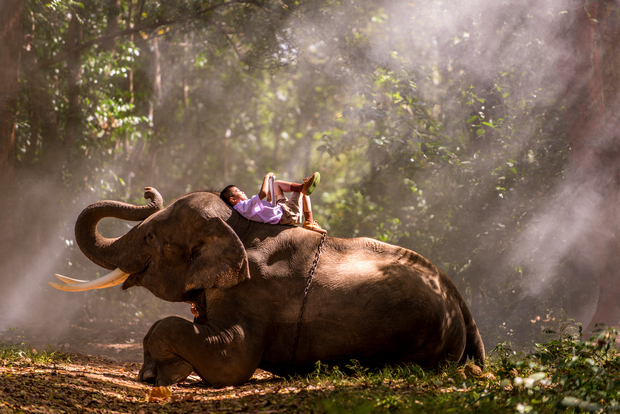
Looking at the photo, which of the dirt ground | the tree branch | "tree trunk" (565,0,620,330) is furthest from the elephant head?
"tree trunk" (565,0,620,330)

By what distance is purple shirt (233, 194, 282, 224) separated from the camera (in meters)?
5.35

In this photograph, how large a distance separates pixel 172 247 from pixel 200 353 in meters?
1.25

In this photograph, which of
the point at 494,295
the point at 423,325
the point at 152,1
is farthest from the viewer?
the point at 152,1

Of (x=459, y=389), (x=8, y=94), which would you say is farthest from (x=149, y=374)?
(x=8, y=94)

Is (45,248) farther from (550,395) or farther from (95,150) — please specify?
(550,395)

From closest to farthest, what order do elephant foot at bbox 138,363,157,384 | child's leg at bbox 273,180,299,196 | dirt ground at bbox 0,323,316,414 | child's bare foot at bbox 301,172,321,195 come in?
dirt ground at bbox 0,323,316,414, elephant foot at bbox 138,363,157,384, child's bare foot at bbox 301,172,321,195, child's leg at bbox 273,180,299,196

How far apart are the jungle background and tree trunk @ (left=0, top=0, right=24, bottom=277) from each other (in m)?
0.03

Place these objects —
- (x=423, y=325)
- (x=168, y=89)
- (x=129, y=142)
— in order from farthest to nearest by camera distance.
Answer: (x=168, y=89) < (x=129, y=142) < (x=423, y=325)

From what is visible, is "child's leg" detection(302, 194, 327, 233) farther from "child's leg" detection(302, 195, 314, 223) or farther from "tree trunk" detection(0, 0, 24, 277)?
"tree trunk" detection(0, 0, 24, 277)

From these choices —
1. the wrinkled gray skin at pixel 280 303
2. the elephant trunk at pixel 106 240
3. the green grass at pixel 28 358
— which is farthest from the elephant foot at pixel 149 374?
the green grass at pixel 28 358

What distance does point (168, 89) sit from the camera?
58.3ft

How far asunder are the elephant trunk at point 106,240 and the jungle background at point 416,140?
4.08 m

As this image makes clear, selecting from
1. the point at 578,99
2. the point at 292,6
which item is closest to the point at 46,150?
the point at 292,6

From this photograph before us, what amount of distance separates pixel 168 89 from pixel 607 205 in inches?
543
